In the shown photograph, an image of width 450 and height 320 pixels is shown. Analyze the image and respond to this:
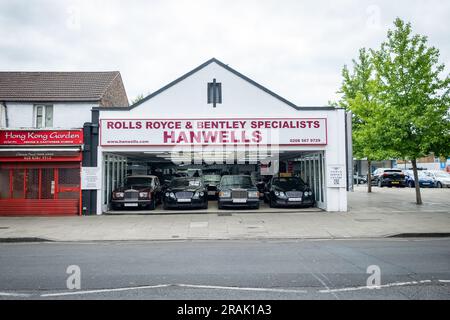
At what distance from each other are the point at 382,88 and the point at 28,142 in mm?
16661

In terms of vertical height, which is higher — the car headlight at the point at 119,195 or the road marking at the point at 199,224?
the car headlight at the point at 119,195

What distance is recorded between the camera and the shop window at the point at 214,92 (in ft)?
55.9

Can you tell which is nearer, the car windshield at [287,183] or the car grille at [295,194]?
the car grille at [295,194]

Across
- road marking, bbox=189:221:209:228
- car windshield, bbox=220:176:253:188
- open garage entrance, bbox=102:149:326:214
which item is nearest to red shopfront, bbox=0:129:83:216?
open garage entrance, bbox=102:149:326:214

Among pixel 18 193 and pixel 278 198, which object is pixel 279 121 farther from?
pixel 18 193

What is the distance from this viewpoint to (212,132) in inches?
Answer: 649

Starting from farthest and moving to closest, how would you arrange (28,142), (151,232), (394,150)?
1. (394,150)
2. (28,142)
3. (151,232)

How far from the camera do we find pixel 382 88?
18578 mm

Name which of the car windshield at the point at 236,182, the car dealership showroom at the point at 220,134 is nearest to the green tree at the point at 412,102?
the car dealership showroom at the point at 220,134

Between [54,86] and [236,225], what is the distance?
1516cm

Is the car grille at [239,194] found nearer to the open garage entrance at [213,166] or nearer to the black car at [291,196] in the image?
the open garage entrance at [213,166]

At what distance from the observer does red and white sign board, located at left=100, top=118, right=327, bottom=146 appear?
16.4m

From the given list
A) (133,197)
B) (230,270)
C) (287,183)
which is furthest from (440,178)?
(230,270)
